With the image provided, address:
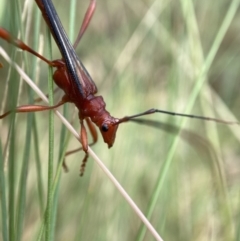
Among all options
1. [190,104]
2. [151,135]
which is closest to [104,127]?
[190,104]

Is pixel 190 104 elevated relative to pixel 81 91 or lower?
lower

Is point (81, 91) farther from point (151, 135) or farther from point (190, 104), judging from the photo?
point (151, 135)

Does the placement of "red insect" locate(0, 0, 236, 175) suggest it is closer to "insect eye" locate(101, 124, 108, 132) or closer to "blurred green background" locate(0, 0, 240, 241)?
"insect eye" locate(101, 124, 108, 132)

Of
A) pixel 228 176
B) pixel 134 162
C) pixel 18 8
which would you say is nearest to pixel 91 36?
pixel 134 162

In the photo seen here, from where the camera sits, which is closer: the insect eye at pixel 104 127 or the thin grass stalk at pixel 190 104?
the thin grass stalk at pixel 190 104

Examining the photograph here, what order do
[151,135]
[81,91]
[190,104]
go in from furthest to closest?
[151,135] → [81,91] → [190,104]

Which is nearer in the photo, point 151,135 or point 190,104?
point 190,104

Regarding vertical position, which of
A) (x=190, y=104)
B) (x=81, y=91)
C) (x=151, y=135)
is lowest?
(x=151, y=135)

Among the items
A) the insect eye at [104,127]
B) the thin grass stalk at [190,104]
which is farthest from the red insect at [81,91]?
the thin grass stalk at [190,104]

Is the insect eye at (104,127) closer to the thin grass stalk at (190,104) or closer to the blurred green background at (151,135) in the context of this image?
the blurred green background at (151,135)

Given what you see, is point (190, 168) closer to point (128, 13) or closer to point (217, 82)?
point (217, 82)
